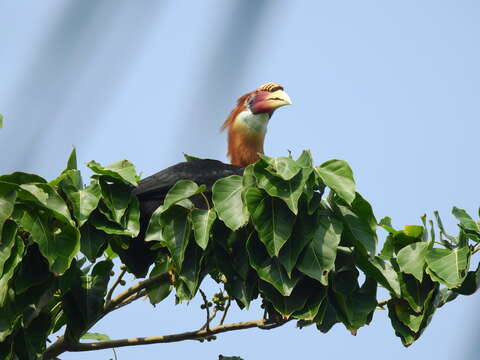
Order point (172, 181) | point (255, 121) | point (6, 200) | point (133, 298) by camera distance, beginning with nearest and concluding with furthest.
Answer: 1. point (6, 200)
2. point (133, 298)
3. point (172, 181)
4. point (255, 121)

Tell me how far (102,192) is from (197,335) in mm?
662

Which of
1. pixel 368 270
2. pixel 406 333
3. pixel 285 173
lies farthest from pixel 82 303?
pixel 406 333

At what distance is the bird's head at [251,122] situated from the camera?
418cm

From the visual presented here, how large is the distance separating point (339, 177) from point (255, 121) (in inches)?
81.3

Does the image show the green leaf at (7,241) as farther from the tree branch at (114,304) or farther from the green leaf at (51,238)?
the tree branch at (114,304)

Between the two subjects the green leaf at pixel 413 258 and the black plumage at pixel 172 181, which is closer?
the green leaf at pixel 413 258

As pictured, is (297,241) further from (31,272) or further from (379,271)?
(31,272)

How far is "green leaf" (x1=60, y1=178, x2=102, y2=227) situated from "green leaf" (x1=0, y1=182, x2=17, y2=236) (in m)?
0.22

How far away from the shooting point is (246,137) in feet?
13.8

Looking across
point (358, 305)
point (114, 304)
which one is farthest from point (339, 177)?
point (114, 304)

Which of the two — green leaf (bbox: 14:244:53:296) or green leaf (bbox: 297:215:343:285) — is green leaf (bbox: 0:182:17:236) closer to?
green leaf (bbox: 14:244:53:296)

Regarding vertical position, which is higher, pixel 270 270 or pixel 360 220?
pixel 360 220

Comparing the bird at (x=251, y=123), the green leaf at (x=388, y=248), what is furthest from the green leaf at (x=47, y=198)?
the bird at (x=251, y=123)

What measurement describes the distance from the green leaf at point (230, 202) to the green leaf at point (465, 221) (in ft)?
2.71
